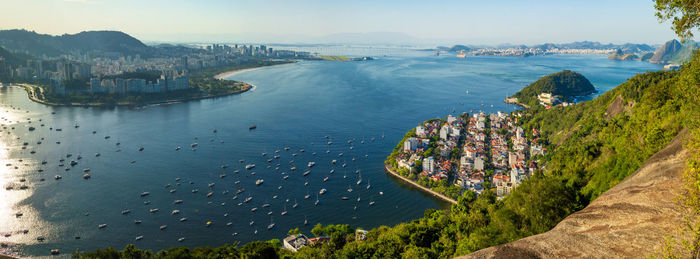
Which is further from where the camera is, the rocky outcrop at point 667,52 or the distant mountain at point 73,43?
the rocky outcrop at point 667,52

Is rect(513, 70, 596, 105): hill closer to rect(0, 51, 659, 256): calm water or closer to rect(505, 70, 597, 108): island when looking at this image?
rect(505, 70, 597, 108): island

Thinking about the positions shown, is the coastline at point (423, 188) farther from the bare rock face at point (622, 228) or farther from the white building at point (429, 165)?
the bare rock face at point (622, 228)

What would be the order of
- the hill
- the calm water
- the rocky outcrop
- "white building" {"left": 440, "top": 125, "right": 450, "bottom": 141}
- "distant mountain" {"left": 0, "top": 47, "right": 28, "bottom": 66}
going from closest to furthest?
the calm water < "white building" {"left": 440, "top": 125, "right": 450, "bottom": 141} < the hill < "distant mountain" {"left": 0, "top": 47, "right": 28, "bottom": 66} < the rocky outcrop

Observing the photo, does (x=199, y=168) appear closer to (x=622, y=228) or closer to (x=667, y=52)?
(x=622, y=228)

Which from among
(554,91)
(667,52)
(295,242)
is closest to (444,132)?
(295,242)

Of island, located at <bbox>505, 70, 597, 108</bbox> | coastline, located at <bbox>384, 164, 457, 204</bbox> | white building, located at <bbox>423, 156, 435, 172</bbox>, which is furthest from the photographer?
island, located at <bbox>505, 70, 597, 108</bbox>

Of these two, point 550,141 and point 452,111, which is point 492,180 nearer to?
point 550,141

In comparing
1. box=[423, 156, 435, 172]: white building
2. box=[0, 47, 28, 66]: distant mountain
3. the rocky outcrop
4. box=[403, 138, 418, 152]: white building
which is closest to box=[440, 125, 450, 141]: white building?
box=[403, 138, 418, 152]: white building

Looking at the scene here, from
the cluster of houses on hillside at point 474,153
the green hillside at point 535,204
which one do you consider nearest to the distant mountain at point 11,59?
the cluster of houses on hillside at point 474,153
